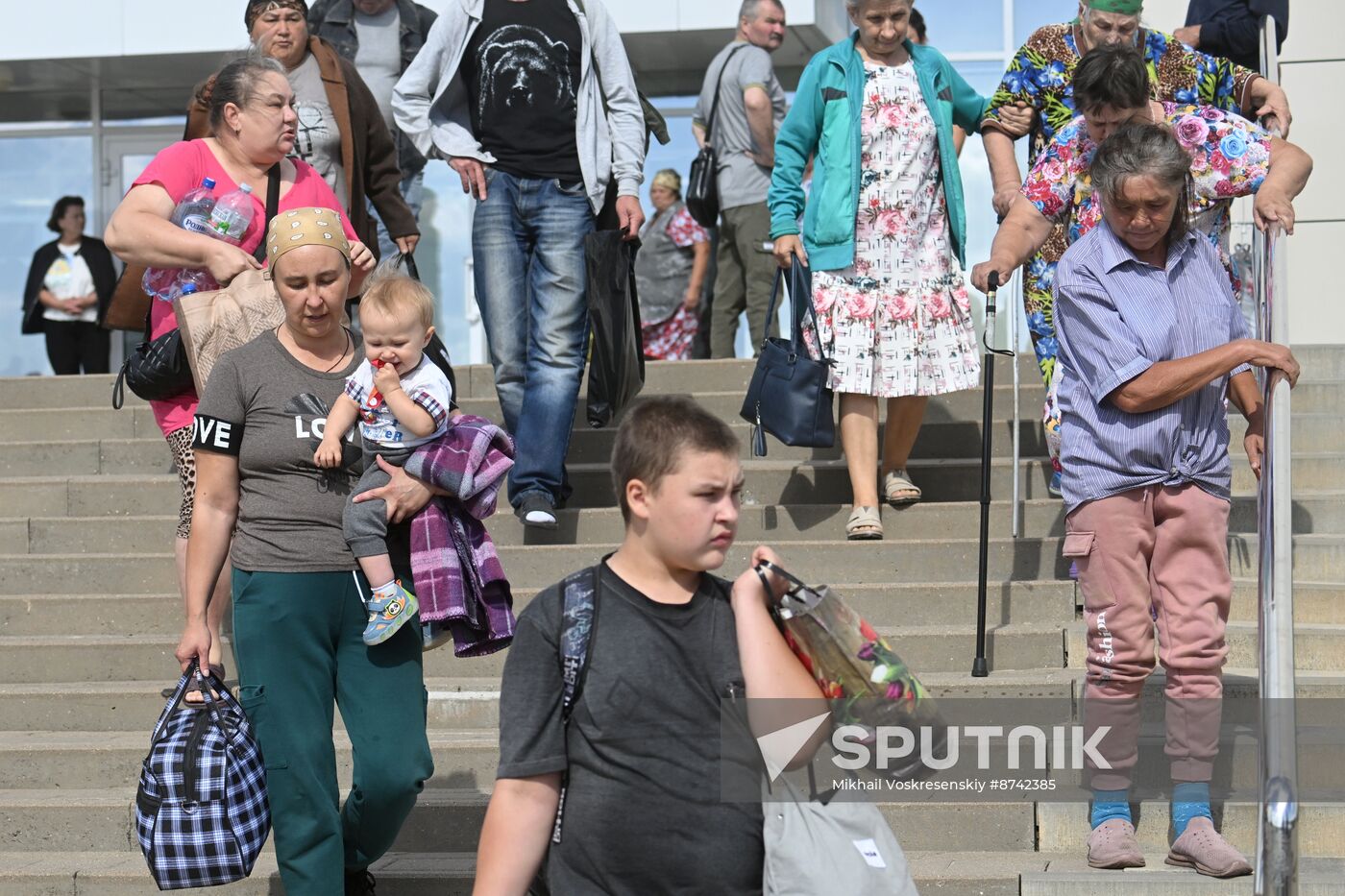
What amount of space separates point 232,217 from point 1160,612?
9.34ft

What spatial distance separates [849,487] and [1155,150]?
2.96 m

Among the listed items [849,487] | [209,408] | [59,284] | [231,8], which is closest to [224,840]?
[209,408]

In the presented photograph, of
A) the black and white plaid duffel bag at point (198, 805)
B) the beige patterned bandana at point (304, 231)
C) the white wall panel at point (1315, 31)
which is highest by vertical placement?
the white wall panel at point (1315, 31)

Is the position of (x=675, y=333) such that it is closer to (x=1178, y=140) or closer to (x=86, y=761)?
(x=86, y=761)

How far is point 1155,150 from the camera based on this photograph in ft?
15.1

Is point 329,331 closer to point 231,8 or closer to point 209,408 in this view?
point 209,408

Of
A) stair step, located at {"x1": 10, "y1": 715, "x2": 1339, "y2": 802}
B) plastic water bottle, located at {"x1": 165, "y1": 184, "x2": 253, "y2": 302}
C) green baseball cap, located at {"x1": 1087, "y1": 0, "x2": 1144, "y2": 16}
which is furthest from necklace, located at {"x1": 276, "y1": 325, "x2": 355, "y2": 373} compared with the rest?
green baseball cap, located at {"x1": 1087, "y1": 0, "x2": 1144, "y2": 16}

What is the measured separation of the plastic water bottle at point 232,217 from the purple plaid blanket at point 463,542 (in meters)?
1.21

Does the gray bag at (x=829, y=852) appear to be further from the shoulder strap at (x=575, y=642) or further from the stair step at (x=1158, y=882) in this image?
the stair step at (x=1158, y=882)

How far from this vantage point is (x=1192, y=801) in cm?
466

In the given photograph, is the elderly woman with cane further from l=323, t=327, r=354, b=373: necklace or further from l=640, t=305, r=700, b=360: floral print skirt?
l=640, t=305, r=700, b=360: floral print skirt

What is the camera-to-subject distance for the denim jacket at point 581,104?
707 cm

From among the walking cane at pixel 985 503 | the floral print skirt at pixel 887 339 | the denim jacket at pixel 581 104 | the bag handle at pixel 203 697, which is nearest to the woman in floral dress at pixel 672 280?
the denim jacket at pixel 581 104

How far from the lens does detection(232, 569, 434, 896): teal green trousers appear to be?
4273mm
